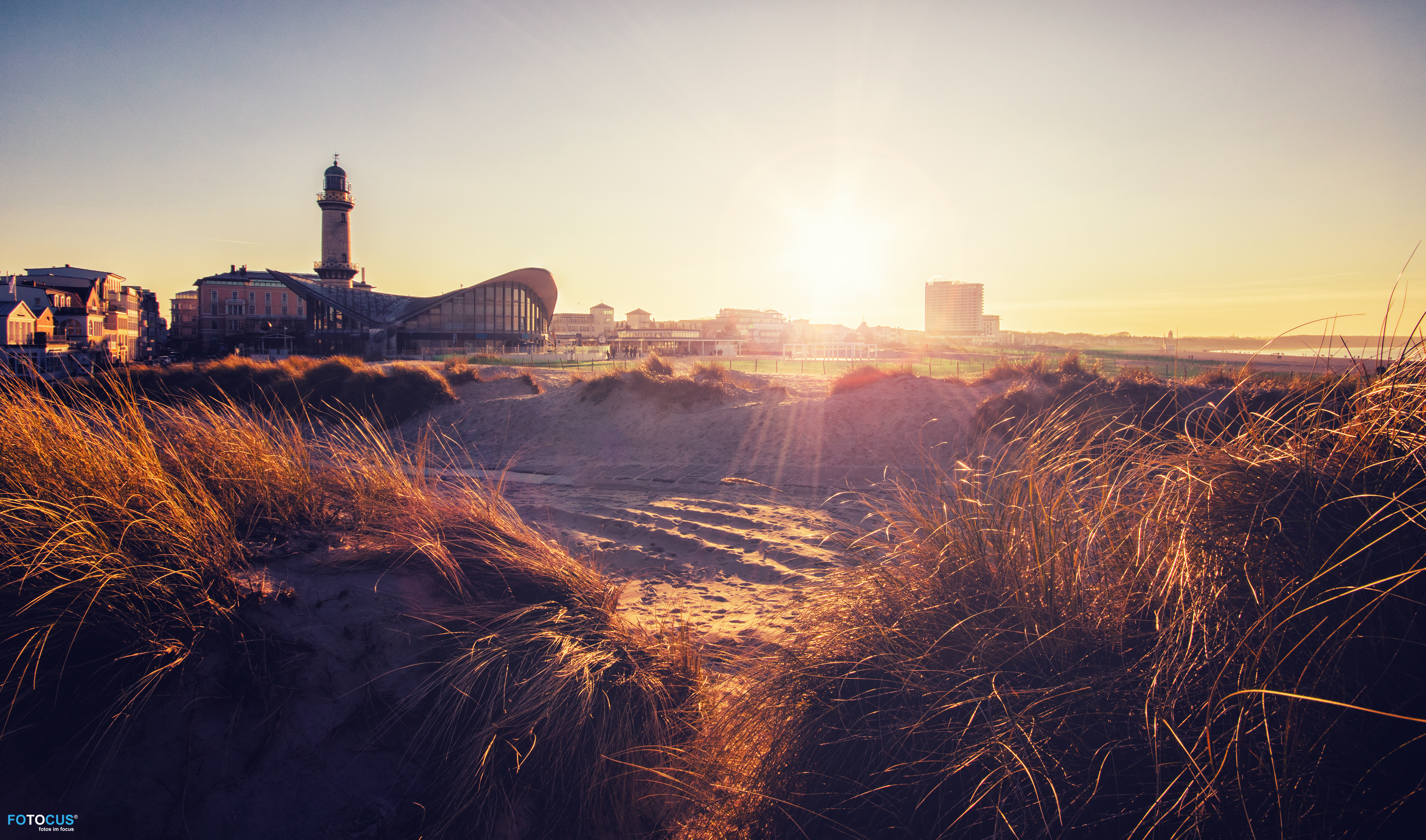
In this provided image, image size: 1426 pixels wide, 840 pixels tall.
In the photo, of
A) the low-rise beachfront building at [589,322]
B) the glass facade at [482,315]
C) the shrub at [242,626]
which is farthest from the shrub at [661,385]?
the low-rise beachfront building at [589,322]

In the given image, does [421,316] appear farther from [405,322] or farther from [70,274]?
[70,274]

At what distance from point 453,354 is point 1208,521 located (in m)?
52.6

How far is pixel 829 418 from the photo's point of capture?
17125 mm

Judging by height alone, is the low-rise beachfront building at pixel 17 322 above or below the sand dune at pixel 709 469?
above

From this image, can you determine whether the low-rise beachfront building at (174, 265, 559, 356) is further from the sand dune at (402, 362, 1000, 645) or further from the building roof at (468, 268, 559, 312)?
the sand dune at (402, 362, 1000, 645)

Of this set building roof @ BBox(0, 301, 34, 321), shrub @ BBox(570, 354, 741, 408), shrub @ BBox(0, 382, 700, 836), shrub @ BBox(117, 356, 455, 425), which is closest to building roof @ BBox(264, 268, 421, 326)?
building roof @ BBox(0, 301, 34, 321)

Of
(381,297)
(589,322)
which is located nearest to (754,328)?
(589,322)

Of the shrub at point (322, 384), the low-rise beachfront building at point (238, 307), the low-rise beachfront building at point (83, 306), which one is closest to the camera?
the shrub at point (322, 384)

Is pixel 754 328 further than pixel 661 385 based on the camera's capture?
Yes

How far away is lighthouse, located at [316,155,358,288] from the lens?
2547 inches

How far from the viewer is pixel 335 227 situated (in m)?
65.4

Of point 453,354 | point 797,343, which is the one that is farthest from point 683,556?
point 797,343

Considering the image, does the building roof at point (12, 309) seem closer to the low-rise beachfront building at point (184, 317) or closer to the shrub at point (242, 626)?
the low-rise beachfront building at point (184, 317)

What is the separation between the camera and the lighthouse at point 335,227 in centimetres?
6469
